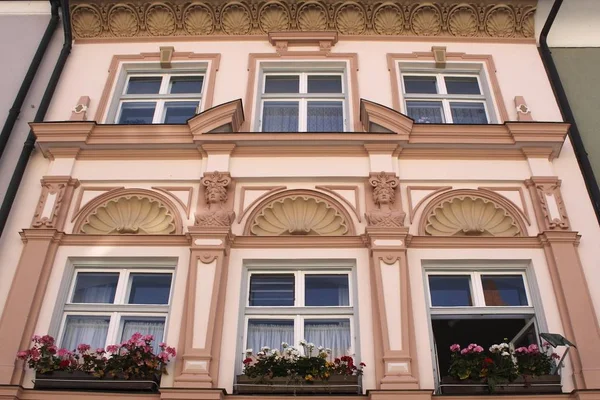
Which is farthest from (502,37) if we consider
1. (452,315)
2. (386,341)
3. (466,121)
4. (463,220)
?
(386,341)

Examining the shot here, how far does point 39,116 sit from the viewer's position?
10797mm

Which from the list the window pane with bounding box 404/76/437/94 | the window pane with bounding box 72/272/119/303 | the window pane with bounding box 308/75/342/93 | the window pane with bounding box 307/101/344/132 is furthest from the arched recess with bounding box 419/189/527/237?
the window pane with bounding box 72/272/119/303

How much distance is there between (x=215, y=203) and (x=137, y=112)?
292cm

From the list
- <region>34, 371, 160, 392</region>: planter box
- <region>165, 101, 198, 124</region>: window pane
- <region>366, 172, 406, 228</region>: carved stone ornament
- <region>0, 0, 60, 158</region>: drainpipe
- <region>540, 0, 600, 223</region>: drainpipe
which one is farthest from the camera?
<region>165, 101, 198, 124</region>: window pane

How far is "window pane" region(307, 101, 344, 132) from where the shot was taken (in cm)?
1102

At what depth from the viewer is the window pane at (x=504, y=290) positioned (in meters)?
8.84

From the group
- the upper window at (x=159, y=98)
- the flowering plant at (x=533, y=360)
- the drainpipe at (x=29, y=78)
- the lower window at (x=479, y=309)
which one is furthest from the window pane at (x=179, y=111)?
the flowering plant at (x=533, y=360)

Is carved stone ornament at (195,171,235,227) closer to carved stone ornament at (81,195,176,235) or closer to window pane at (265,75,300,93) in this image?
carved stone ornament at (81,195,176,235)

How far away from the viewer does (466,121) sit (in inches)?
442

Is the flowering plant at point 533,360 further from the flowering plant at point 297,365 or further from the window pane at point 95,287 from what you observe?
the window pane at point 95,287

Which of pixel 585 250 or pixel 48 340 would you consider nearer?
pixel 48 340

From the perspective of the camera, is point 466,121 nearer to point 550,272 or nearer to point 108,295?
point 550,272

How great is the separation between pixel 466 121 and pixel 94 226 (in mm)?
5933

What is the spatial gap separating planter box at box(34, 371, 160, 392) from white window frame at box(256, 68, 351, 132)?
178 inches
